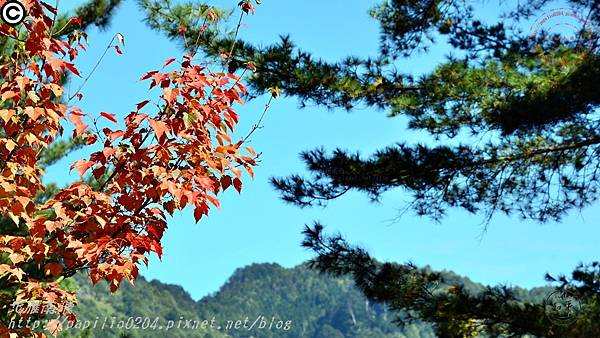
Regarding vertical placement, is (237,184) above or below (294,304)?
below

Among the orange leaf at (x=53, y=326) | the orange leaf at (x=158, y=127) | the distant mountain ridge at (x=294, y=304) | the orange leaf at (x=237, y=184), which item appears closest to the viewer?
the orange leaf at (x=158, y=127)

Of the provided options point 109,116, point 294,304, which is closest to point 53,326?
point 109,116

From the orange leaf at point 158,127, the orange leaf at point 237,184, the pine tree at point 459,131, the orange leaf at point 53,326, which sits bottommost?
the orange leaf at point 53,326

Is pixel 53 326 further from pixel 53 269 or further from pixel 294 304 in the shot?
pixel 294 304

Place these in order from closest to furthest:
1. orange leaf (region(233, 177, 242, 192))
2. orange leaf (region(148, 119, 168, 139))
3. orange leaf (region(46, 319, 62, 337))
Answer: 1. orange leaf (region(148, 119, 168, 139))
2. orange leaf (region(233, 177, 242, 192))
3. orange leaf (region(46, 319, 62, 337))

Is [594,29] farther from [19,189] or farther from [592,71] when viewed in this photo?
[19,189]

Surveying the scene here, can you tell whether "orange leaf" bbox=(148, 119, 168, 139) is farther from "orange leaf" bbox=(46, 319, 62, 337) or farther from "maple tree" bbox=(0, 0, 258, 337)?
"orange leaf" bbox=(46, 319, 62, 337)

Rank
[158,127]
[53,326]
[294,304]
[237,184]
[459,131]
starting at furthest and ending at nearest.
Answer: [294,304]
[459,131]
[53,326]
[237,184]
[158,127]

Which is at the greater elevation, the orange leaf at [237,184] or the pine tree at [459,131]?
the pine tree at [459,131]

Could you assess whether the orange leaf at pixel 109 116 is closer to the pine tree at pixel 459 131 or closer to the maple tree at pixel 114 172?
the maple tree at pixel 114 172

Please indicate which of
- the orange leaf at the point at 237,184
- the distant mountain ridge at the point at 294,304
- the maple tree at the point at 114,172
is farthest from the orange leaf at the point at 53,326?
the distant mountain ridge at the point at 294,304

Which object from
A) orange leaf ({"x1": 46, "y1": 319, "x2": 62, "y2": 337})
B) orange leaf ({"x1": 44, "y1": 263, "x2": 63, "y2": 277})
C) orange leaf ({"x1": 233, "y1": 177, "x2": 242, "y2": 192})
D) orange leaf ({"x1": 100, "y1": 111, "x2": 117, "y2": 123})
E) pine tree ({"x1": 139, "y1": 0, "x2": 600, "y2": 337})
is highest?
pine tree ({"x1": 139, "y1": 0, "x2": 600, "y2": 337})

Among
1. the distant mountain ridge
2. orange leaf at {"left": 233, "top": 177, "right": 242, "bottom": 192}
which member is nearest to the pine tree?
orange leaf at {"left": 233, "top": 177, "right": 242, "bottom": 192}

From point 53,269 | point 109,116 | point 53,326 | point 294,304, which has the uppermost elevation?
point 294,304
